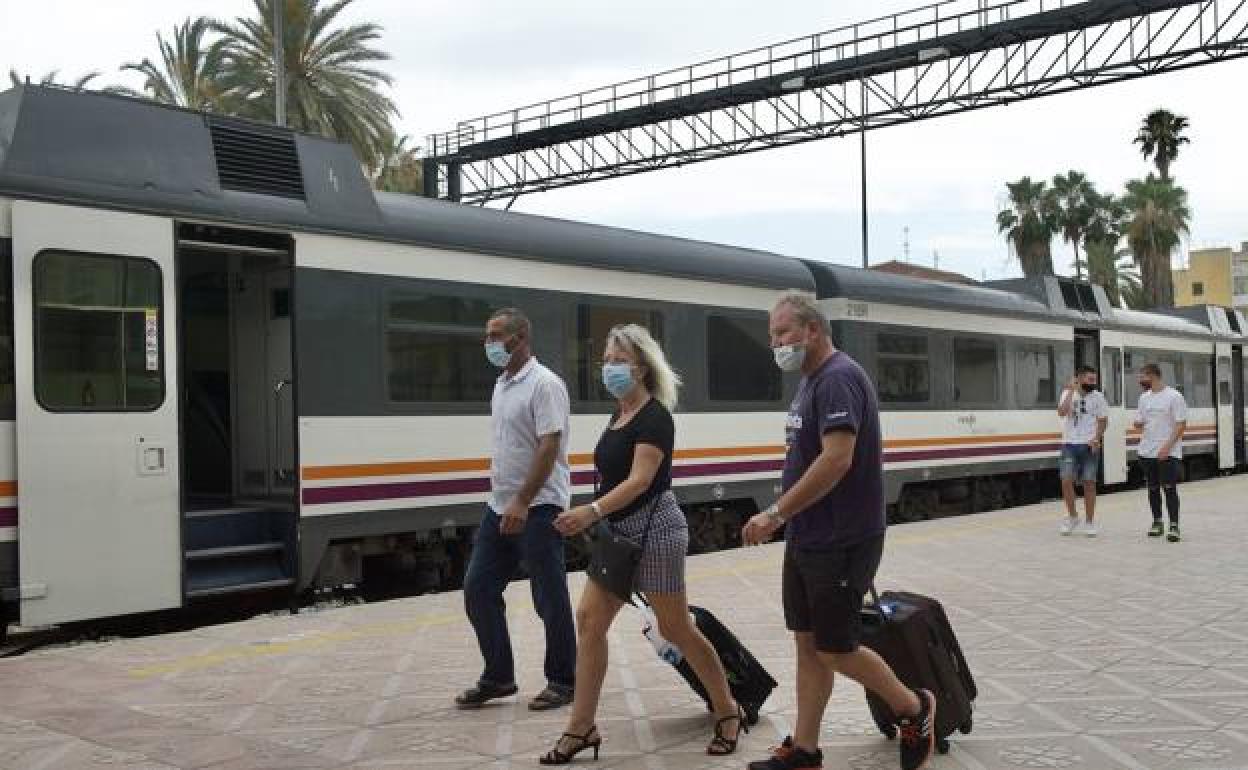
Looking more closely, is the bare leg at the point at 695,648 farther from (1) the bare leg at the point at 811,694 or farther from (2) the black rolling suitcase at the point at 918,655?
(2) the black rolling suitcase at the point at 918,655

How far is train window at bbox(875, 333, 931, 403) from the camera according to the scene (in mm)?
14367

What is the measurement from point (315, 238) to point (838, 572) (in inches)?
213

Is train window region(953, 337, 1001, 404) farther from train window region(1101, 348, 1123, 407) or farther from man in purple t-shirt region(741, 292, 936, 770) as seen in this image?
man in purple t-shirt region(741, 292, 936, 770)

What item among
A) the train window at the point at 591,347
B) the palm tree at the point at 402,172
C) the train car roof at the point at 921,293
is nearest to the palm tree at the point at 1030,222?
the palm tree at the point at 402,172

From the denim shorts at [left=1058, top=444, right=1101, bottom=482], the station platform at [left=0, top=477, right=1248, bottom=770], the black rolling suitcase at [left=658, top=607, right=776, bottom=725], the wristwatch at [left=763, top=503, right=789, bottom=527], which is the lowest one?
the station platform at [left=0, top=477, right=1248, bottom=770]

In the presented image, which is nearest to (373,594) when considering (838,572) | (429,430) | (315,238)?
(429,430)

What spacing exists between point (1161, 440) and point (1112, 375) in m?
8.37

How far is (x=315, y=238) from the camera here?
867cm

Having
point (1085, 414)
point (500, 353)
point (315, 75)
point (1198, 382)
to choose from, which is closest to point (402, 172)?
point (315, 75)

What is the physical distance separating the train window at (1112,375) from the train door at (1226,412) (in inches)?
206

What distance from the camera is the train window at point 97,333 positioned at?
7273mm

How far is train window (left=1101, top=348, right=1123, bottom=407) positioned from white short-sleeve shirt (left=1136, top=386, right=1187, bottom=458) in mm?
7620

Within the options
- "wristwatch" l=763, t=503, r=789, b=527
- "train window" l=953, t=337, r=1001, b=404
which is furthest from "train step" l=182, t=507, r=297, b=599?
"train window" l=953, t=337, r=1001, b=404

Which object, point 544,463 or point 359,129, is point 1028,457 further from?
point 359,129
